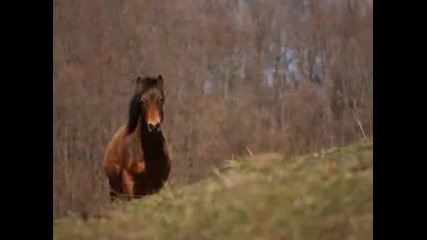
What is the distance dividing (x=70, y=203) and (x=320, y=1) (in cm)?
113

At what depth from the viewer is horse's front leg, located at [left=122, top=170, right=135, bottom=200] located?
7.06 feet

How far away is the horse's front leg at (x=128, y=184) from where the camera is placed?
84.7 inches

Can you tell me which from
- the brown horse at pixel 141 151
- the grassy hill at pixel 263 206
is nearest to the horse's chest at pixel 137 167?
the brown horse at pixel 141 151

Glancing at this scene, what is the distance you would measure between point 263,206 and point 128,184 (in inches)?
18.9

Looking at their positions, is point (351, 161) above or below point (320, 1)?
below

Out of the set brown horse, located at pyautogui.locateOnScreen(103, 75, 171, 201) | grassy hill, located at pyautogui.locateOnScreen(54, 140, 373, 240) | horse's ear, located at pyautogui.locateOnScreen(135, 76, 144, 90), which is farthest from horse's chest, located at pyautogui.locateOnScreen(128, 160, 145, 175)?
horse's ear, located at pyautogui.locateOnScreen(135, 76, 144, 90)

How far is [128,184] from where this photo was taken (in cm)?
215

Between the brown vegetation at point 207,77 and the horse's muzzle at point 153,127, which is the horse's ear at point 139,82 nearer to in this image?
the brown vegetation at point 207,77
